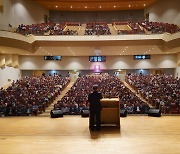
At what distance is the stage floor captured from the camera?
4.04m

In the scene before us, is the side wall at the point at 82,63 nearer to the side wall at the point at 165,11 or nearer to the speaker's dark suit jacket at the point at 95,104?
the side wall at the point at 165,11

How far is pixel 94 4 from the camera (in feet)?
82.2

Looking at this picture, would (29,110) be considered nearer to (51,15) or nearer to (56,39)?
(56,39)

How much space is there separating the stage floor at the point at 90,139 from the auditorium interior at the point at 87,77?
16 millimetres

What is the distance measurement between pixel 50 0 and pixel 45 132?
20.5 meters

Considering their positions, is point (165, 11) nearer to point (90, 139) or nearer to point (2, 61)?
point (2, 61)

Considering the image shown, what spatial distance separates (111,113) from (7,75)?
53.5 ft

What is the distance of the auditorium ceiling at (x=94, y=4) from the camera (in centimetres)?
2434

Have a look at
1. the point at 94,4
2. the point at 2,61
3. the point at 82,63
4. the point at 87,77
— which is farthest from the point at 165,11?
the point at 2,61

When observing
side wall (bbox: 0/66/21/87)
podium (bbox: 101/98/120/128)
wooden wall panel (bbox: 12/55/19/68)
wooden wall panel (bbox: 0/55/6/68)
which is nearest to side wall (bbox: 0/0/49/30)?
wooden wall panel (bbox: 0/55/6/68)

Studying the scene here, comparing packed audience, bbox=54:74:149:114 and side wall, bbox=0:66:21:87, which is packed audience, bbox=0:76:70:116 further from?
side wall, bbox=0:66:21:87

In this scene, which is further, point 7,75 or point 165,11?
point 165,11

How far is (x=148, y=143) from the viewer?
4.41 metres

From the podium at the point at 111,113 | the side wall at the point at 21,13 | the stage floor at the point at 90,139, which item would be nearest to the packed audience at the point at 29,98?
the stage floor at the point at 90,139
